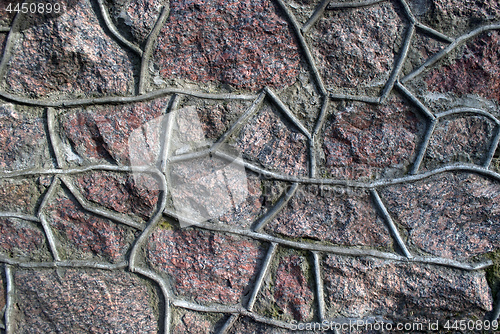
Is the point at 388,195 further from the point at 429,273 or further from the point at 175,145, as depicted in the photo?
the point at 175,145

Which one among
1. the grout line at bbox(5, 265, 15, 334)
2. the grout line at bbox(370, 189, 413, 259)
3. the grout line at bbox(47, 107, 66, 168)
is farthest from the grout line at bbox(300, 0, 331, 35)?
the grout line at bbox(5, 265, 15, 334)

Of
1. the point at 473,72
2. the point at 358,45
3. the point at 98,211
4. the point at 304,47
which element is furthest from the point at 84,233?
the point at 473,72

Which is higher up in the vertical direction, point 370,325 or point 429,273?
point 429,273

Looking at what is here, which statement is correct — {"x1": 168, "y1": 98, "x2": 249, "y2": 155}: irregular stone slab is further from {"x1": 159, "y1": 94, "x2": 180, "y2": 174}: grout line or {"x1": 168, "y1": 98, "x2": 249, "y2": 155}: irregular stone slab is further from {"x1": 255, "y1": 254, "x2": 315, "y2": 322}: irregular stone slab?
{"x1": 255, "y1": 254, "x2": 315, "y2": 322}: irregular stone slab

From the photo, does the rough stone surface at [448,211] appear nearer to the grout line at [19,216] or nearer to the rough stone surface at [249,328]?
the rough stone surface at [249,328]

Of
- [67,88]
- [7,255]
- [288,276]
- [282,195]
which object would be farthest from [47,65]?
[288,276]

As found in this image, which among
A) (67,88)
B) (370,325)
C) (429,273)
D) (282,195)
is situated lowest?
(370,325)

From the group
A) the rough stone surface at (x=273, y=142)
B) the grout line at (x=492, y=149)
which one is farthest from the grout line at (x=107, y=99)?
the grout line at (x=492, y=149)
